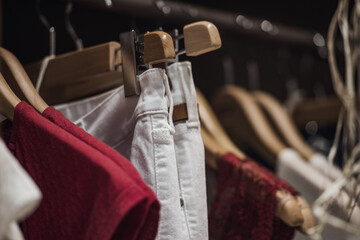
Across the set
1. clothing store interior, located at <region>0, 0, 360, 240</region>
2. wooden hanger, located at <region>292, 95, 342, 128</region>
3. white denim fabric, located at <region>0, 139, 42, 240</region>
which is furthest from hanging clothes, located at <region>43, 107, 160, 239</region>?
wooden hanger, located at <region>292, 95, 342, 128</region>

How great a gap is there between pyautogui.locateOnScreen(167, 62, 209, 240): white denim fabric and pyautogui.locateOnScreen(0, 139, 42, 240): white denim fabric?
0.24 m

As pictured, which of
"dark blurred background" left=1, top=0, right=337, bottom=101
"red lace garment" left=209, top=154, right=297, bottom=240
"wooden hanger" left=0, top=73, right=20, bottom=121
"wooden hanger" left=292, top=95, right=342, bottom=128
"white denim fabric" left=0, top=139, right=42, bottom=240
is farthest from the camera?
"wooden hanger" left=292, top=95, right=342, bottom=128

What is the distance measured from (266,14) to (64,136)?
111cm

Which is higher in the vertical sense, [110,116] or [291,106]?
[110,116]

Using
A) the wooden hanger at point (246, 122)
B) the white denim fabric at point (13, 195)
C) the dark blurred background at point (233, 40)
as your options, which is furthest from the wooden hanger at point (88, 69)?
the wooden hanger at point (246, 122)

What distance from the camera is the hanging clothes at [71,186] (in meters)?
0.39

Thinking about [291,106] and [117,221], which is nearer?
[117,221]

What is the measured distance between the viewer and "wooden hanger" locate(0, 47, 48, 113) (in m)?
0.51

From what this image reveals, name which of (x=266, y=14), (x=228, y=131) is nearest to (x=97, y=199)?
(x=228, y=131)

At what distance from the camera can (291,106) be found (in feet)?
3.82

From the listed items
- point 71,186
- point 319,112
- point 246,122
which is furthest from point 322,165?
point 71,186

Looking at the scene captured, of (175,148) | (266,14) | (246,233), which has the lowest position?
(246,233)

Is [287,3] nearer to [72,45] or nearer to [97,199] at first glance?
[72,45]

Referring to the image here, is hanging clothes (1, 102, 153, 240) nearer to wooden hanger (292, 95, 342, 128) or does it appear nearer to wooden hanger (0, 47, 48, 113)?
wooden hanger (0, 47, 48, 113)
